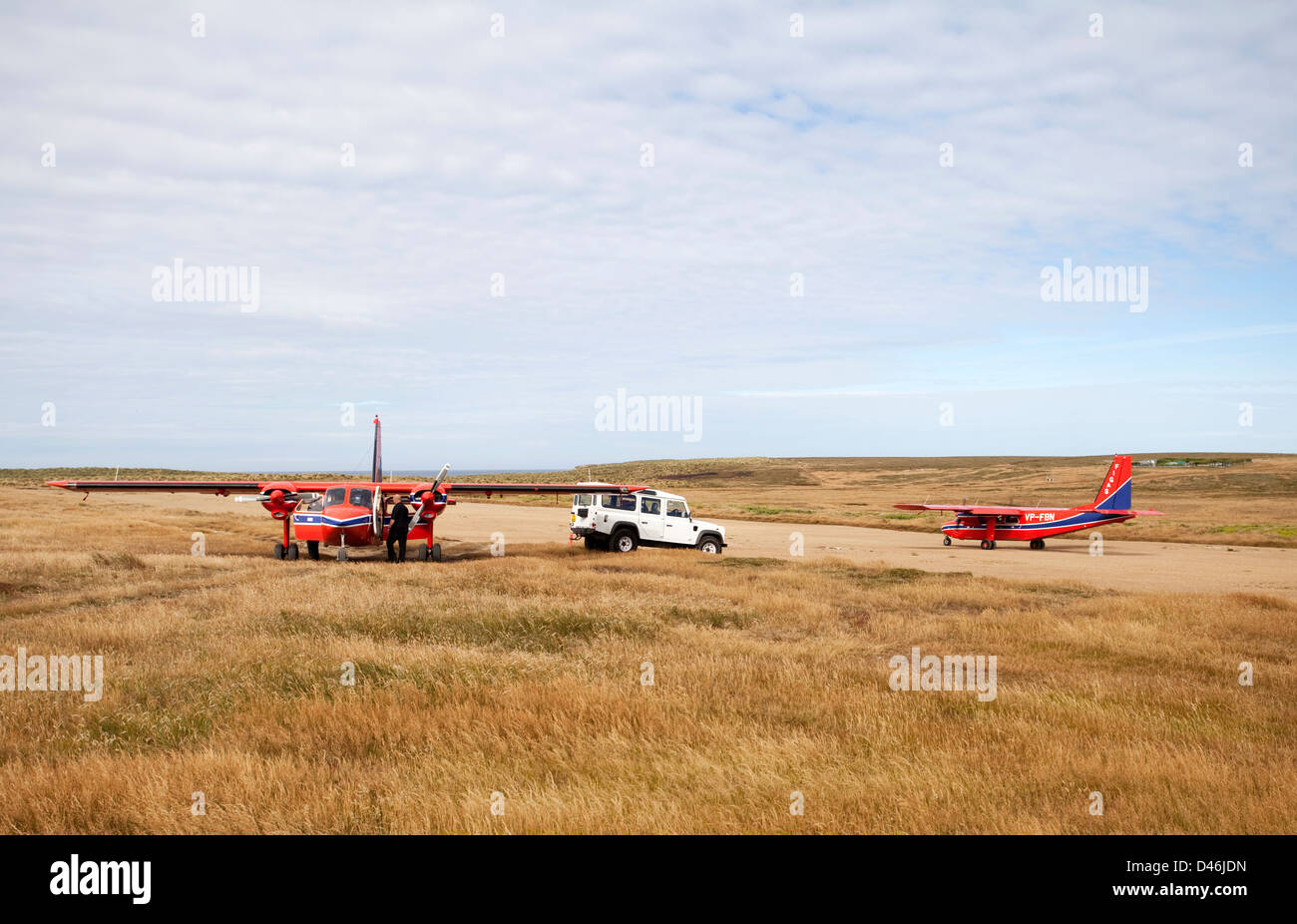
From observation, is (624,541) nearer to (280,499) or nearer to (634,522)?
(634,522)

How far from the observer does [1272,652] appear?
12.4 metres

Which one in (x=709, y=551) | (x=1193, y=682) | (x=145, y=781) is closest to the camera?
(x=145, y=781)

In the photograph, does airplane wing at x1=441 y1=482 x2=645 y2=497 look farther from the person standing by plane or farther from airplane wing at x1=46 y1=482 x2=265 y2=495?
airplane wing at x1=46 y1=482 x2=265 y2=495

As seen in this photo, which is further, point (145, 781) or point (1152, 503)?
point (1152, 503)

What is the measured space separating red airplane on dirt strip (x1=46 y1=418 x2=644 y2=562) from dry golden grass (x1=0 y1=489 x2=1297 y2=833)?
8018 millimetres

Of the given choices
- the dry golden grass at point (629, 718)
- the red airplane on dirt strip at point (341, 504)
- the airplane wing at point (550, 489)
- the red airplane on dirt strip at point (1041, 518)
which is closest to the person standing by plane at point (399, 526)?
the red airplane on dirt strip at point (341, 504)

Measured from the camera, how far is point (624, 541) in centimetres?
2894

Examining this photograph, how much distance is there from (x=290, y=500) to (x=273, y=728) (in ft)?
68.3

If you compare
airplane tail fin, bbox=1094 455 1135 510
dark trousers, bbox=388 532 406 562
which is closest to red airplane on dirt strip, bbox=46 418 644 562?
dark trousers, bbox=388 532 406 562

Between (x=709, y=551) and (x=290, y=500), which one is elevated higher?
(x=290, y=500)

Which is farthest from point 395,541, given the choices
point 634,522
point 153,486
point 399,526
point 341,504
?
point 634,522
